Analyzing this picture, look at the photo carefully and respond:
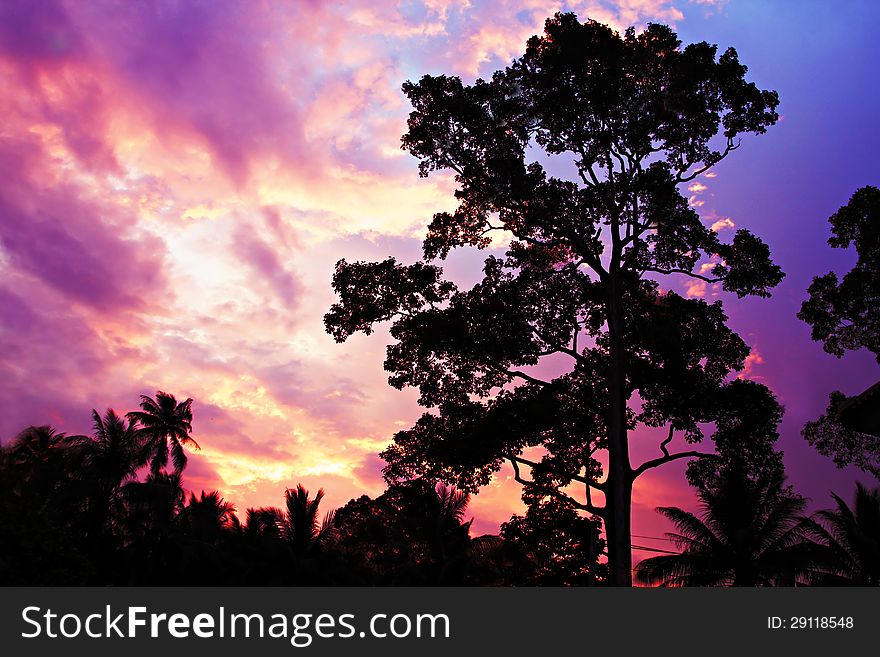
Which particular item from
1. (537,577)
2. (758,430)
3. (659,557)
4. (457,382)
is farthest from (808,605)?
→ (659,557)

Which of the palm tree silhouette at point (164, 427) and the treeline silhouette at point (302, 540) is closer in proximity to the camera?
the treeline silhouette at point (302, 540)

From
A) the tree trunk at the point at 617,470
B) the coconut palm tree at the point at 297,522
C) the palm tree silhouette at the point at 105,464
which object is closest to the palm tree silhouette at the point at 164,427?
the palm tree silhouette at the point at 105,464

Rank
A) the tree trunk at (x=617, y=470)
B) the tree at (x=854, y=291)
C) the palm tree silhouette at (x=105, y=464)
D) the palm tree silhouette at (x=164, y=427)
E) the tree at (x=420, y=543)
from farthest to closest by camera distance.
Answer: the palm tree silhouette at (x=164, y=427), the palm tree silhouette at (x=105, y=464), the tree at (x=420, y=543), the tree at (x=854, y=291), the tree trunk at (x=617, y=470)

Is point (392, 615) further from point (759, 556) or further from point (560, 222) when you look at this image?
point (759, 556)

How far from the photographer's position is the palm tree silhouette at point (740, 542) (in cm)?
2883

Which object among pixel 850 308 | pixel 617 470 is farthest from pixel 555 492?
pixel 850 308

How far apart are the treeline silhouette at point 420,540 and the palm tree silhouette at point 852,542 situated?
50 millimetres

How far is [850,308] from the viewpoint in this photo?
22734mm

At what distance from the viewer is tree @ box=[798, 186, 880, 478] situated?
71.5ft

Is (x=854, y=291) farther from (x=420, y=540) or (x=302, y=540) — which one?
(x=302, y=540)

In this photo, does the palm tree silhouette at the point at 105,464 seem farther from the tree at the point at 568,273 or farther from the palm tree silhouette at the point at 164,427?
the tree at the point at 568,273

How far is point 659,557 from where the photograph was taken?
100 ft

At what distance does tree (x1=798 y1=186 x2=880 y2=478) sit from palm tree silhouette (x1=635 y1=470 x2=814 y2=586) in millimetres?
5826

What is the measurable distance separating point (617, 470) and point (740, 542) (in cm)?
1459
